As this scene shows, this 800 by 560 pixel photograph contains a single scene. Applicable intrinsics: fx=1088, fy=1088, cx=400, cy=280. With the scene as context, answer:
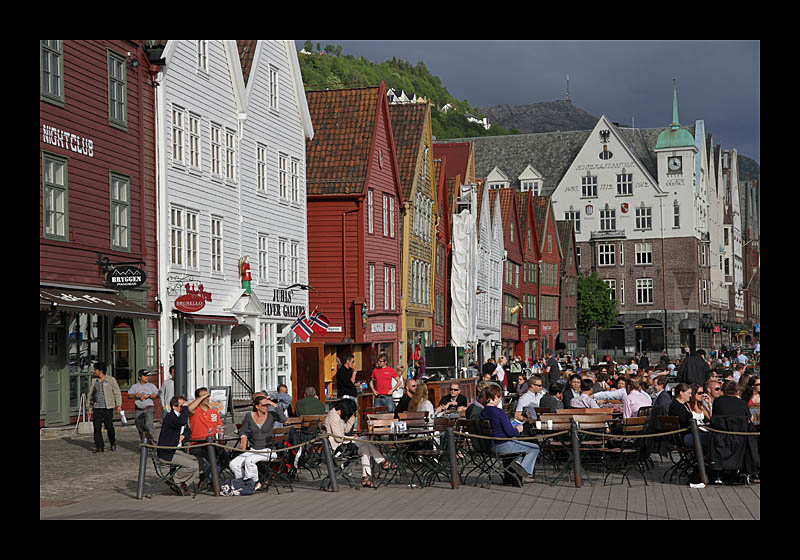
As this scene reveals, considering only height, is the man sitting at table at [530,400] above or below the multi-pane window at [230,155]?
below

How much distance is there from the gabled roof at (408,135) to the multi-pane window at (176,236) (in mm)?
17887

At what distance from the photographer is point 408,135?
47875mm

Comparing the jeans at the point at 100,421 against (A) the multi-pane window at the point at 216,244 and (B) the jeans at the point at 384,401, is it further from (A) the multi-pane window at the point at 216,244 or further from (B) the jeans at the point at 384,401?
(A) the multi-pane window at the point at 216,244

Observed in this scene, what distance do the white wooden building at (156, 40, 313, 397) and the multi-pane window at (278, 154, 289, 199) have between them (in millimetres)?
49

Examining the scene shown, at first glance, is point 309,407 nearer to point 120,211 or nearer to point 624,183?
point 120,211

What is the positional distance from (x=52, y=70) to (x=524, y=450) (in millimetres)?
14534

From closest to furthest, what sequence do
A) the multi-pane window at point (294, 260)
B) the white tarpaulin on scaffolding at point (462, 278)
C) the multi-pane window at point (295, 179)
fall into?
the multi-pane window at point (294, 260) < the multi-pane window at point (295, 179) < the white tarpaulin on scaffolding at point (462, 278)

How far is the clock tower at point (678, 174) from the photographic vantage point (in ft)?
310

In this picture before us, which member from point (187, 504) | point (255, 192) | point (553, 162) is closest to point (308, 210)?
point (255, 192)

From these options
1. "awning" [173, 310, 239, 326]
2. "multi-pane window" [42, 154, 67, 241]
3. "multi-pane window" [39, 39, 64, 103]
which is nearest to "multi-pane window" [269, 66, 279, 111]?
"awning" [173, 310, 239, 326]

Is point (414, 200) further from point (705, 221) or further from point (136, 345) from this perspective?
point (705, 221)

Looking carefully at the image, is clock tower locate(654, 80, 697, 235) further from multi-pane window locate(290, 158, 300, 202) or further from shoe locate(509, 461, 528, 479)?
shoe locate(509, 461, 528, 479)

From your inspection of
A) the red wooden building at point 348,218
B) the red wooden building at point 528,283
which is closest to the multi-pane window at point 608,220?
the red wooden building at point 528,283

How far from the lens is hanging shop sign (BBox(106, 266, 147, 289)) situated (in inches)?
989
